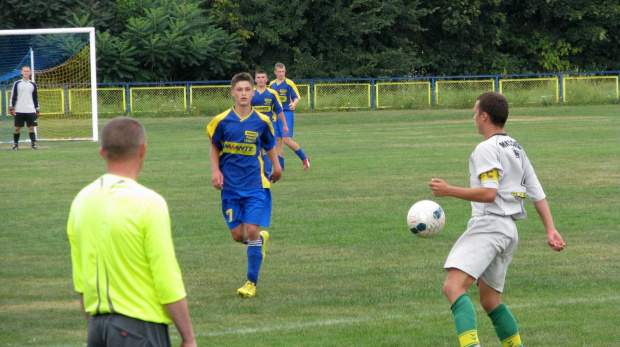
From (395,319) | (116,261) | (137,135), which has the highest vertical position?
(137,135)

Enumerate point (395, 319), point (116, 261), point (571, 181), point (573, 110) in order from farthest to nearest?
point (573, 110), point (571, 181), point (395, 319), point (116, 261)

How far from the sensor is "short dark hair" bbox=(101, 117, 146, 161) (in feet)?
10.4

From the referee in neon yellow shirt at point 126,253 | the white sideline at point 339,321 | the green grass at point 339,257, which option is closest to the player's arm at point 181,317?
the referee in neon yellow shirt at point 126,253

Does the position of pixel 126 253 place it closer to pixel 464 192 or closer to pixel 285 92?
pixel 464 192

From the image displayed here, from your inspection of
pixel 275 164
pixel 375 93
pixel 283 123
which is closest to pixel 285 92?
pixel 283 123

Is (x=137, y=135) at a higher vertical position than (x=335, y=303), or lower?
higher

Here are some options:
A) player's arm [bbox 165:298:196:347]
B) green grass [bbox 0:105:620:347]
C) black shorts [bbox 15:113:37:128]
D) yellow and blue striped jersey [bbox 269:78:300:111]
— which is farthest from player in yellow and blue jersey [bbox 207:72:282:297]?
black shorts [bbox 15:113:37:128]

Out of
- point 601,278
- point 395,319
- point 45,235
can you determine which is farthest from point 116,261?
point 45,235

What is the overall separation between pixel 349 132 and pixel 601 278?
20123 mm

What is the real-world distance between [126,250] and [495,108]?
8.86ft

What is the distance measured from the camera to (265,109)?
1536 centimetres

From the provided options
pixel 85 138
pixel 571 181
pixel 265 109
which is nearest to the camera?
pixel 571 181

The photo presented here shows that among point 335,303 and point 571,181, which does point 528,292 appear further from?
point 571,181

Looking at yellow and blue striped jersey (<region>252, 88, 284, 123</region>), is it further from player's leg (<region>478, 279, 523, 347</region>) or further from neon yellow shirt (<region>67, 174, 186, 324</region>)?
neon yellow shirt (<region>67, 174, 186, 324</region>)
